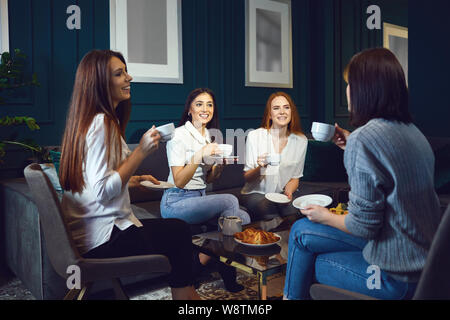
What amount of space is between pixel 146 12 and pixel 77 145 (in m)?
2.31

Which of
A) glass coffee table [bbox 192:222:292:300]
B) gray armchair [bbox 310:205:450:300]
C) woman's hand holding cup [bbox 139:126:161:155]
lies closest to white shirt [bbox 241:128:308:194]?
glass coffee table [bbox 192:222:292:300]

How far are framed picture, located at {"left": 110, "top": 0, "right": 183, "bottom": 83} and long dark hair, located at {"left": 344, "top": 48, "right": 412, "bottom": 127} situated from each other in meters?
2.45

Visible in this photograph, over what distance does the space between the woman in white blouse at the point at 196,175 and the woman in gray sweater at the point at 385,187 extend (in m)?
1.13

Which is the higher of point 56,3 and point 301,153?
point 56,3

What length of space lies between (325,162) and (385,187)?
100 inches

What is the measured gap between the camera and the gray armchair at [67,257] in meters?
1.35

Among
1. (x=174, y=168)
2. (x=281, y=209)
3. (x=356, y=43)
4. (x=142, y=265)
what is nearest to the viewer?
(x=142, y=265)

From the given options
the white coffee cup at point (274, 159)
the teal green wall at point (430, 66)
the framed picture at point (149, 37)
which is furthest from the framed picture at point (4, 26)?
the teal green wall at point (430, 66)

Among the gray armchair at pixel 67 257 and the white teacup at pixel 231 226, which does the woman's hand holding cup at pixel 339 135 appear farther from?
the gray armchair at pixel 67 257

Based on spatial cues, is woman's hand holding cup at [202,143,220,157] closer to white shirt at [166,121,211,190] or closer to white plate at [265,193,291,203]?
white shirt at [166,121,211,190]

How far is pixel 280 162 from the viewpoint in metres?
2.97

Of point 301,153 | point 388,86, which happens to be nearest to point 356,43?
point 301,153
